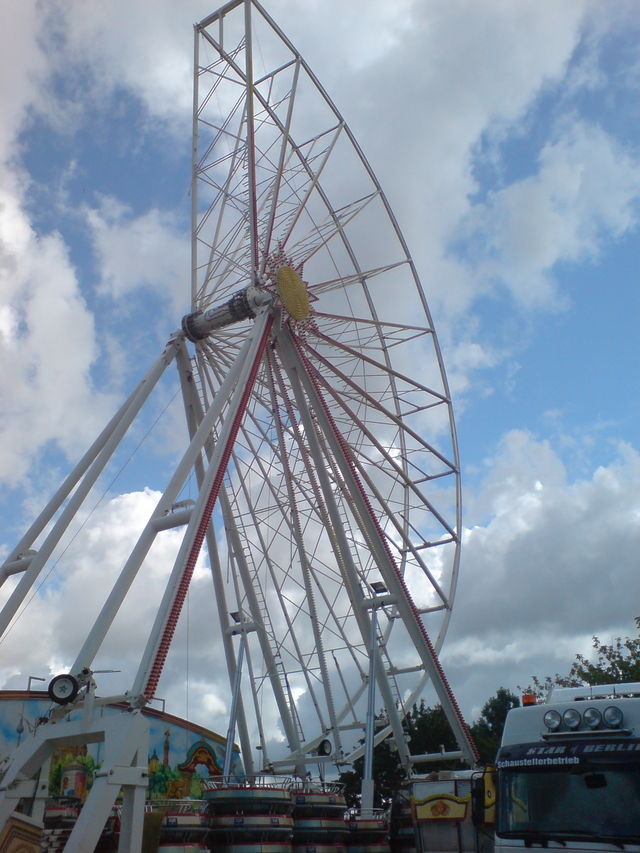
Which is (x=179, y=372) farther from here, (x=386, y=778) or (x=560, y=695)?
(x=386, y=778)

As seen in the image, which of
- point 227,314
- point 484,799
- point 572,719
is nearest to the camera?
point 572,719

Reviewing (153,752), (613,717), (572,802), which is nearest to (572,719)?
(613,717)

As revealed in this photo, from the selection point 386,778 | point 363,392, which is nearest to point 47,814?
point 363,392

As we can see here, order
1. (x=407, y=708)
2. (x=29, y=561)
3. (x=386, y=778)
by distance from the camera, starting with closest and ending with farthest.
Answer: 1. (x=29, y=561)
2. (x=407, y=708)
3. (x=386, y=778)

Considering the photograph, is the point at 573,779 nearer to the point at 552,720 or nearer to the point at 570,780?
the point at 570,780

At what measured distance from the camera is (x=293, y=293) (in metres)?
26.4

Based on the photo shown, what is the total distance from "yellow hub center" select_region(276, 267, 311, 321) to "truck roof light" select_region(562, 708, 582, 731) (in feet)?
58.9

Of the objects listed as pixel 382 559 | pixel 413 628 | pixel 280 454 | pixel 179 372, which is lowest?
pixel 413 628

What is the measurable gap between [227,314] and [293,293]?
8.07ft

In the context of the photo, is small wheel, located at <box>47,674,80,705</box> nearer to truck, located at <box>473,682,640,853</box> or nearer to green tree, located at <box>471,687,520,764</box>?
truck, located at <box>473,682,640,853</box>

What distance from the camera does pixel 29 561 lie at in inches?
823

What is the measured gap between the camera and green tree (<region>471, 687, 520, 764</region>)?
176 ft

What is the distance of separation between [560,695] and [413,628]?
44.2 feet

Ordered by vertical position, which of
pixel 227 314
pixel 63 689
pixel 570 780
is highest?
pixel 227 314
